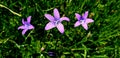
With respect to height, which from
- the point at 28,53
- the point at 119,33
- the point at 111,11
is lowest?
the point at 28,53

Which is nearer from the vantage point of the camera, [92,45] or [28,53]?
[28,53]

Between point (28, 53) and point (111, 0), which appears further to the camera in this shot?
point (111, 0)

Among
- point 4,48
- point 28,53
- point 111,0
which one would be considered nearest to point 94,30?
point 111,0

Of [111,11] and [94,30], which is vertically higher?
[111,11]

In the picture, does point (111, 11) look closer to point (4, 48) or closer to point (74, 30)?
point (74, 30)

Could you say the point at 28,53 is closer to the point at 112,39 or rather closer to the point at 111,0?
the point at 112,39

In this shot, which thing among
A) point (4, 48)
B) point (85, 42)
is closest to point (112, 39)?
point (85, 42)

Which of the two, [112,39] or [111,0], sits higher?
[111,0]
